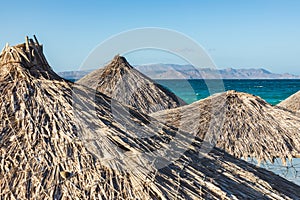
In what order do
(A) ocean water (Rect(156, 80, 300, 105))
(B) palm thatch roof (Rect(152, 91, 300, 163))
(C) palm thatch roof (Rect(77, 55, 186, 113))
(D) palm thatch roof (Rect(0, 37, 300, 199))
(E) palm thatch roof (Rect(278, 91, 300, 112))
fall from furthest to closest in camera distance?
1. (A) ocean water (Rect(156, 80, 300, 105))
2. (E) palm thatch roof (Rect(278, 91, 300, 112))
3. (C) palm thatch roof (Rect(77, 55, 186, 113))
4. (B) palm thatch roof (Rect(152, 91, 300, 163))
5. (D) palm thatch roof (Rect(0, 37, 300, 199))

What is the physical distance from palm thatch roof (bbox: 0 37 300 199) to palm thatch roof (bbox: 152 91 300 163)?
9.86 feet

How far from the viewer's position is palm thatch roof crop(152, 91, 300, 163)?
570 centimetres

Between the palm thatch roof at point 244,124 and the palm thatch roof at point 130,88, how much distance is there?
5.97 feet

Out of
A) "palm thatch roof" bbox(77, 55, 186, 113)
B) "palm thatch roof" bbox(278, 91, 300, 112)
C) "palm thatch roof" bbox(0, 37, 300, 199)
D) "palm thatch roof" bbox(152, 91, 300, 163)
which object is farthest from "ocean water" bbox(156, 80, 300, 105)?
"palm thatch roof" bbox(0, 37, 300, 199)

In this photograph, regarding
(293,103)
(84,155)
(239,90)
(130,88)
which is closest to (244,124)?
(130,88)

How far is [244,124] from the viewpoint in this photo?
19.9ft

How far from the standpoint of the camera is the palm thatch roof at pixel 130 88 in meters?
8.23

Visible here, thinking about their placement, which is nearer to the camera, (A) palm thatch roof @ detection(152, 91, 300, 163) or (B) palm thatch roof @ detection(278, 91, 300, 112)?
(A) palm thatch roof @ detection(152, 91, 300, 163)

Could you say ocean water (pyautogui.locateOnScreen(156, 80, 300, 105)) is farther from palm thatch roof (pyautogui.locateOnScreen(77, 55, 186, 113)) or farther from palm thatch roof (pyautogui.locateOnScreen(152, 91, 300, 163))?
palm thatch roof (pyautogui.locateOnScreen(152, 91, 300, 163))

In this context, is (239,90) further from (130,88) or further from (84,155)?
(84,155)

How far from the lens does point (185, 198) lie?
6.62ft

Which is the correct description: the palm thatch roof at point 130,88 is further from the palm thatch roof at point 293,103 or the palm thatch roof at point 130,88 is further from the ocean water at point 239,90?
the ocean water at point 239,90

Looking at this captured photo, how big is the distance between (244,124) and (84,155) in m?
4.43

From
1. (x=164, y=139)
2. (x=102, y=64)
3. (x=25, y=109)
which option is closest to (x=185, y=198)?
(x=164, y=139)
